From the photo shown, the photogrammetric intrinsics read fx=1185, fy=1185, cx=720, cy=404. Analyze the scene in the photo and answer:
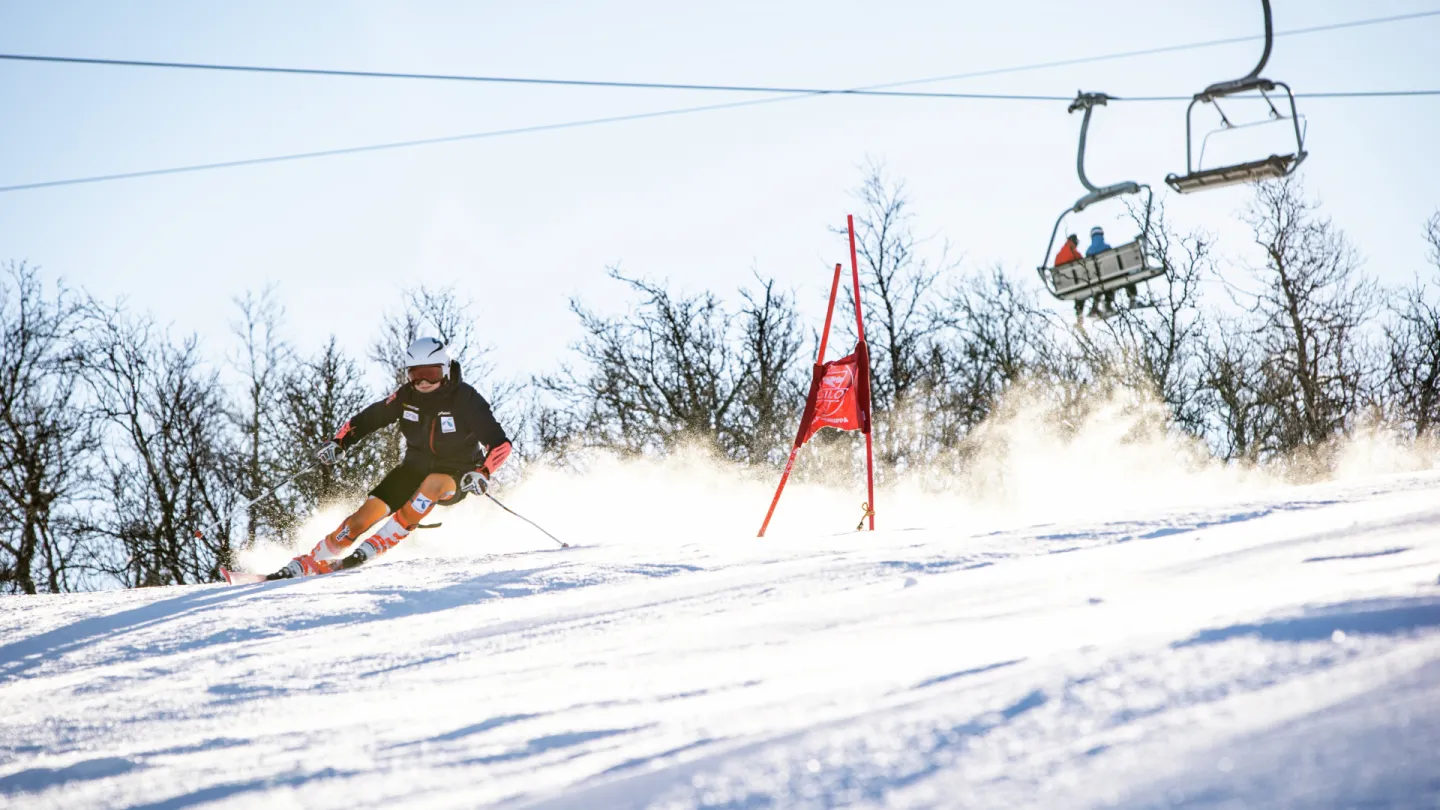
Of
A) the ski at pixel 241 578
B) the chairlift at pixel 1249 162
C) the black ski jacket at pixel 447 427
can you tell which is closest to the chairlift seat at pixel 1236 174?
the chairlift at pixel 1249 162

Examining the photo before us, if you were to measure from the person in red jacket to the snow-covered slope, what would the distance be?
148 inches

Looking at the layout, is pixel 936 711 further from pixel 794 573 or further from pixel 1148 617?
pixel 794 573

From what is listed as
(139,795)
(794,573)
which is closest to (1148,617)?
(794,573)

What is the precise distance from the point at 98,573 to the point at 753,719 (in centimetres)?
2442

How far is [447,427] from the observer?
792cm

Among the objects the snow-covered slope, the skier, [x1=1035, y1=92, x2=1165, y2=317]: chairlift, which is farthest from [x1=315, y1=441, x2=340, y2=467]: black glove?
[x1=1035, y1=92, x2=1165, y2=317]: chairlift

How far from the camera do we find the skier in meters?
7.76

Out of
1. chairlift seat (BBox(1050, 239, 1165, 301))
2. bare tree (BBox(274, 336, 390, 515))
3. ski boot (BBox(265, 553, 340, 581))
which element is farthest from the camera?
bare tree (BBox(274, 336, 390, 515))

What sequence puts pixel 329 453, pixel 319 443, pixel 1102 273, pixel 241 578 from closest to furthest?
pixel 241 578 < pixel 329 453 < pixel 1102 273 < pixel 319 443

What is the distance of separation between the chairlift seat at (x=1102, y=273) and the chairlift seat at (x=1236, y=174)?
101cm

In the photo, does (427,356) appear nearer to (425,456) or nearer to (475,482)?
(425,456)

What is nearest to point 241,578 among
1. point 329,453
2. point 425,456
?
point 329,453

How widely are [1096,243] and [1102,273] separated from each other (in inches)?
9.8

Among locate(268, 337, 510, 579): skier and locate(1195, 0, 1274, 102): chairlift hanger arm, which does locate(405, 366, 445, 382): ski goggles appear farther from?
locate(1195, 0, 1274, 102): chairlift hanger arm
